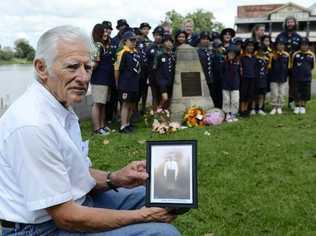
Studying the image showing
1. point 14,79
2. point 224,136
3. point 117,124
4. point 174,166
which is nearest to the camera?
point 174,166

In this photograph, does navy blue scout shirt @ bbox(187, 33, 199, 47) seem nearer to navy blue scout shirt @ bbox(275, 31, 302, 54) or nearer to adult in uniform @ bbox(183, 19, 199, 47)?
adult in uniform @ bbox(183, 19, 199, 47)

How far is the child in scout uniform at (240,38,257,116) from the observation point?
9.20m

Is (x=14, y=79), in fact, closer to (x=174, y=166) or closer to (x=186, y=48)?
(x=186, y=48)

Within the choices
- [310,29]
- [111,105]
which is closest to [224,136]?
[111,105]

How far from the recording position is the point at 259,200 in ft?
14.6

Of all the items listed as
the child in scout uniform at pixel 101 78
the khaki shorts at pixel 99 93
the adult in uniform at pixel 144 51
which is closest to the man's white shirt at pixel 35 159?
the child in scout uniform at pixel 101 78

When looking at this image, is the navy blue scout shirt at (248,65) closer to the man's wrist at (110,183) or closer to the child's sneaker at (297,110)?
the child's sneaker at (297,110)

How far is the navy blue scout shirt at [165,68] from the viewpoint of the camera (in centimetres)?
868

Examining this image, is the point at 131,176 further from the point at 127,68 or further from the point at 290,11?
the point at 290,11

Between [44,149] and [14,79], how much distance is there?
917 centimetres

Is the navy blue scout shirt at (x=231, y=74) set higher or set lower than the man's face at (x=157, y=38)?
lower

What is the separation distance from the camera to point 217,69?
9328 mm

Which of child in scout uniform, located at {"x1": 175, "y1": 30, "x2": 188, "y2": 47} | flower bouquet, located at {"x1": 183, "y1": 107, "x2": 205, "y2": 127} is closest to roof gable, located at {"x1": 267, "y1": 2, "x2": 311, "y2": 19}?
child in scout uniform, located at {"x1": 175, "y1": 30, "x2": 188, "y2": 47}

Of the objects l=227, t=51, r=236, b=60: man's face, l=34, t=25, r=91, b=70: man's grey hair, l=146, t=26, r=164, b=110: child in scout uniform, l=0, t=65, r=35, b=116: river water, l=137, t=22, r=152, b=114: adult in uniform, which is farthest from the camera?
l=227, t=51, r=236, b=60: man's face
